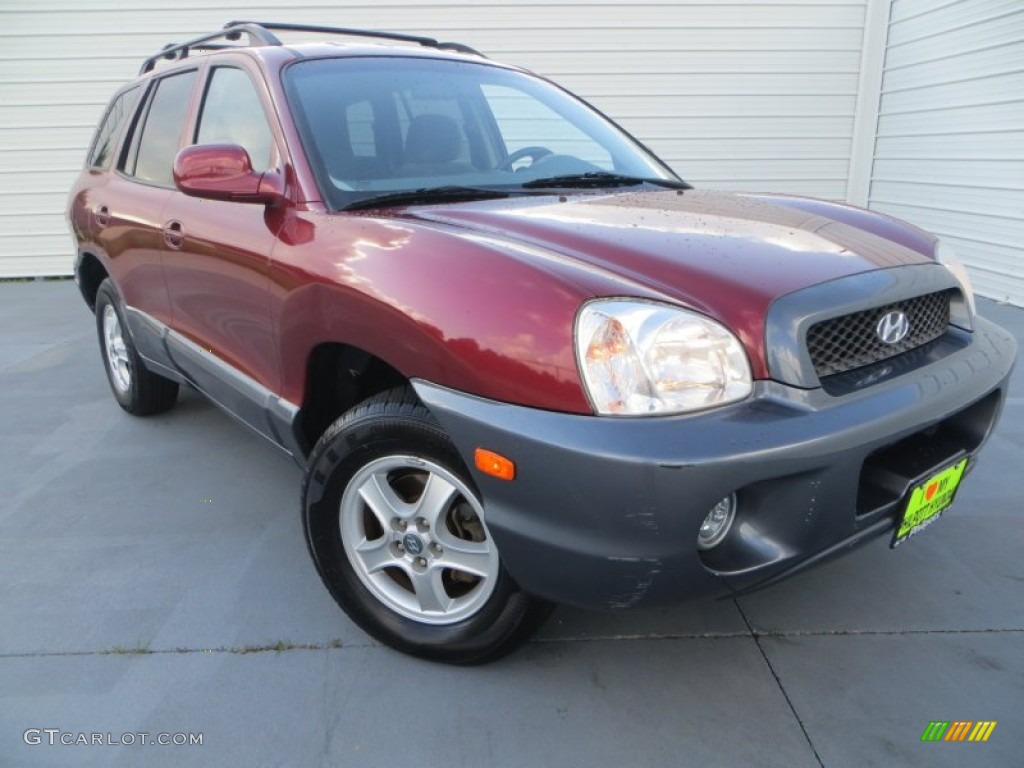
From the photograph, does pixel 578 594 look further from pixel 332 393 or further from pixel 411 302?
pixel 332 393

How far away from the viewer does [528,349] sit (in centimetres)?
163

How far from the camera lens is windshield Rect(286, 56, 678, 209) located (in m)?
2.38

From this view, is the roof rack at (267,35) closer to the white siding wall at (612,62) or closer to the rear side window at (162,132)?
the rear side window at (162,132)

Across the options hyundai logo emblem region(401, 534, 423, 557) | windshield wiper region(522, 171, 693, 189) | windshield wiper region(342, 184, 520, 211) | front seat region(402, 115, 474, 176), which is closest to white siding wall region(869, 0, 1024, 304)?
windshield wiper region(522, 171, 693, 189)

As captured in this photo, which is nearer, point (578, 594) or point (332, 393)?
point (578, 594)

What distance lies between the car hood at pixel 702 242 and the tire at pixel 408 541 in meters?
0.54

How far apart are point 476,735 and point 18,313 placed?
7094 millimetres

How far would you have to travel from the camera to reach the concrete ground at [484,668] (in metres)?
1.85

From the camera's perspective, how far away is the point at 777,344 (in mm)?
1652

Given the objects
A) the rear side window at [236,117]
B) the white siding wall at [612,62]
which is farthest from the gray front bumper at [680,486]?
the white siding wall at [612,62]

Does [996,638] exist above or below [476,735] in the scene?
above

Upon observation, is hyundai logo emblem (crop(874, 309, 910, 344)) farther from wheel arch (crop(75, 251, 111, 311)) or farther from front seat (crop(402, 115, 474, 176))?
wheel arch (crop(75, 251, 111, 311))

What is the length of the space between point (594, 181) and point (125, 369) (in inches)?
115

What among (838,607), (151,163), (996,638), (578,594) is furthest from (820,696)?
(151,163)
